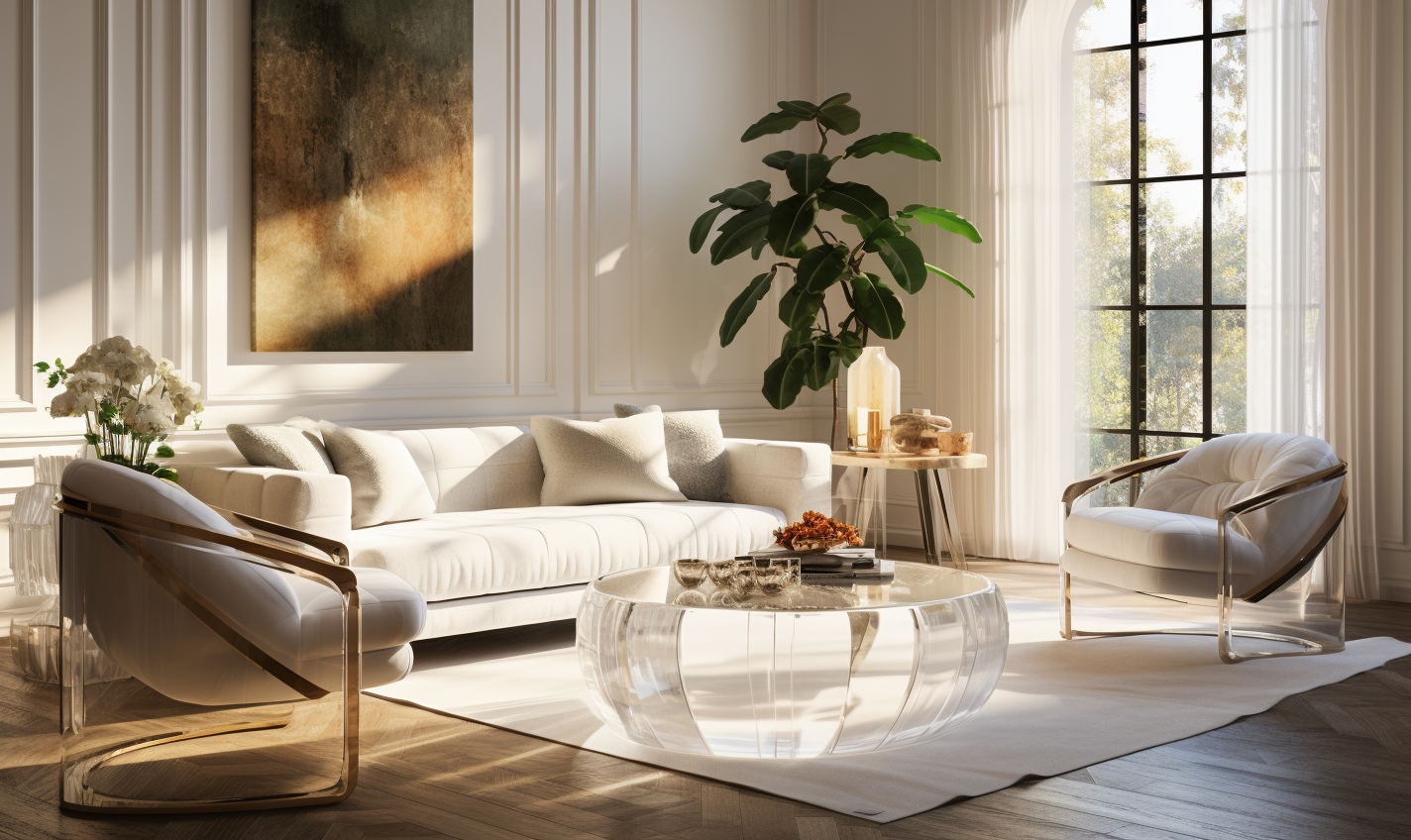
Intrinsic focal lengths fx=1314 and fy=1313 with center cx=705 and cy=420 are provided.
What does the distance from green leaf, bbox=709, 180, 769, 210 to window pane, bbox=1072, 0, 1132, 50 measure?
170cm

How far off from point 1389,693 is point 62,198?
4309 mm

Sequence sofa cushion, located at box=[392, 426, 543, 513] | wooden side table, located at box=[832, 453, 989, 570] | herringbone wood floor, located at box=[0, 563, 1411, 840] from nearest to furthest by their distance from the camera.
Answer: herringbone wood floor, located at box=[0, 563, 1411, 840] → sofa cushion, located at box=[392, 426, 543, 513] → wooden side table, located at box=[832, 453, 989, 570]

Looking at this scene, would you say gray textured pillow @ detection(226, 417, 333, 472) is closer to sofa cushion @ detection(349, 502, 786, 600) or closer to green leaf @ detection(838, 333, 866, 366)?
sofa cushion @ detection(349, 502, 786, 600)

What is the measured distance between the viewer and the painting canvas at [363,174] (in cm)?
483

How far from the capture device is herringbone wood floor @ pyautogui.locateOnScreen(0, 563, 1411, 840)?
2521mm

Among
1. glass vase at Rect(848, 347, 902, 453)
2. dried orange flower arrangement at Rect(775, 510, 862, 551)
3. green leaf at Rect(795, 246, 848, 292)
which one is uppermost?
green leaf at Rect(795, 246, 848, 292)

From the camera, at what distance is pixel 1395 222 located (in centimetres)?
523

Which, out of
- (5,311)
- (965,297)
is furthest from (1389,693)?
(5,311)

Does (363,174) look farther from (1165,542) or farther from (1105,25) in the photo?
(1105,25)

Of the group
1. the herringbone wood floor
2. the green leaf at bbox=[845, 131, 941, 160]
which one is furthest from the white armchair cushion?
the green leaf at bbox=[845, 131, 941, 160]

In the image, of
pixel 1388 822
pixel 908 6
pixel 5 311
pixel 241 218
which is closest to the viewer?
pixel 1388 822

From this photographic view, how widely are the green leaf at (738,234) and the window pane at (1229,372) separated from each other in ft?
6.97

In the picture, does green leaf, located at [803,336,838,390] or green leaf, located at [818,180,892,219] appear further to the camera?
green leaf, located at [803,336,838,390]

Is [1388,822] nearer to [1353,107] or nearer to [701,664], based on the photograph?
[701,664]
